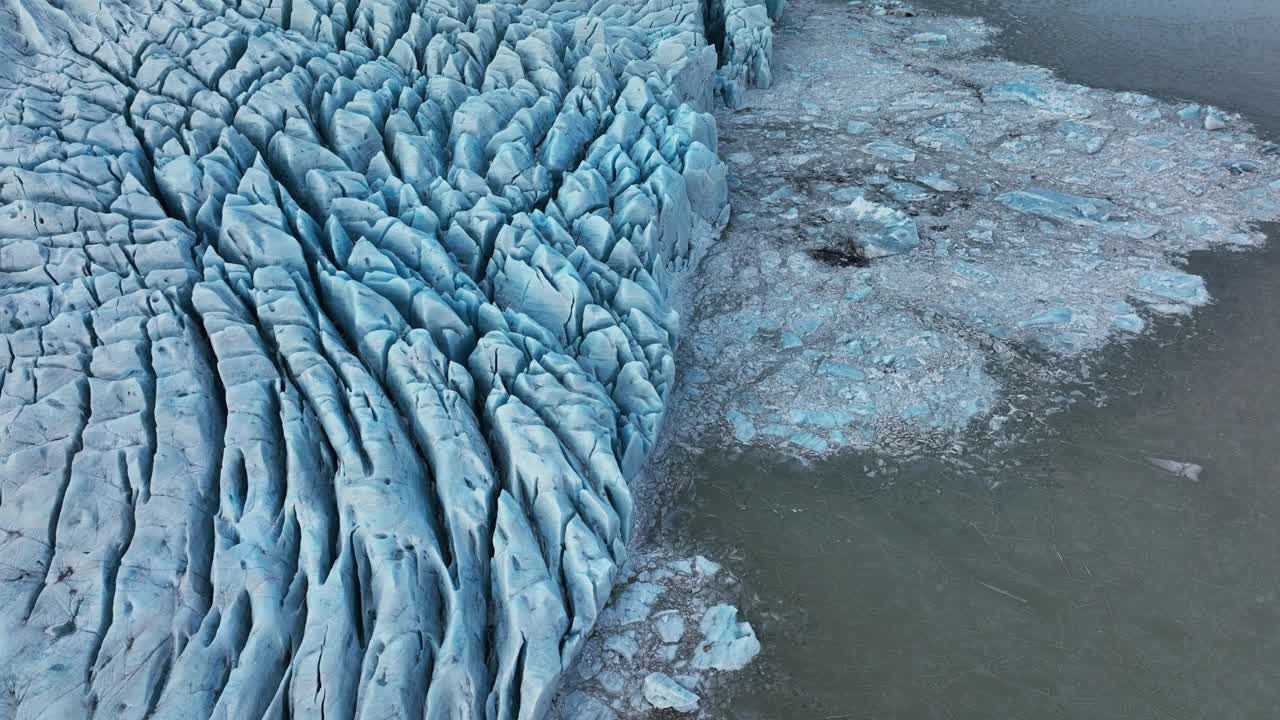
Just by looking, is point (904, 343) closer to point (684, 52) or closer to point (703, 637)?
point (703, 637)

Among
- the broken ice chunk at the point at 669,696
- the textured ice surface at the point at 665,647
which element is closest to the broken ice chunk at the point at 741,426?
the textured ice surface at the point at 665,647

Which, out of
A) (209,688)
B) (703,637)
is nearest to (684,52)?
(703,637)

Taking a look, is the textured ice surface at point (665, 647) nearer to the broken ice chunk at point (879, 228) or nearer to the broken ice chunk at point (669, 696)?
the broken ice chunk at point (669, 696)

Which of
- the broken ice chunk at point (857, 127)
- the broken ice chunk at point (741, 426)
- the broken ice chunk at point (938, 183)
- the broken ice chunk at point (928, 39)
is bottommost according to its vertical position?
the broken ice chunk at point (741, 426)

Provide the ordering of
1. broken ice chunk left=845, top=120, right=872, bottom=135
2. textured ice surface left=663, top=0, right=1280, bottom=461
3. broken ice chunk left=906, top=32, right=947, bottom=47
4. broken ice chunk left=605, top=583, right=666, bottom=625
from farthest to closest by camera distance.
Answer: broken ice chunk left=906, top=32, right=947, bottom=47 < broken ice chunk left=845, top=120, right=872, bottom=135 < textured ice surface left=663, top=0, right=1280, bottom=461 < broken ice chunk left=605, top=583, right=666, bottom=625

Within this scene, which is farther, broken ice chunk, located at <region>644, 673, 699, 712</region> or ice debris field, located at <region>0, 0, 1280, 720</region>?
broken ice chunk, located at <region>644, 673, 699, 712</region>

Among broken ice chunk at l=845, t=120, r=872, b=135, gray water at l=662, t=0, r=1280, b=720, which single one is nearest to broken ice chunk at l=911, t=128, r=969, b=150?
broken ice chunk at l=845, t=120, r=872, b=135

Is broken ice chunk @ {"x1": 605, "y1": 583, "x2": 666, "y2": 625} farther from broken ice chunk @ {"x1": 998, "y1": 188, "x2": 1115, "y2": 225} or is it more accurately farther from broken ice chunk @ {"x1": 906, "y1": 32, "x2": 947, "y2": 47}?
broken ice chunk @ {"x1": 906, "y1": 32, "x2": 947, "y2": 47}
